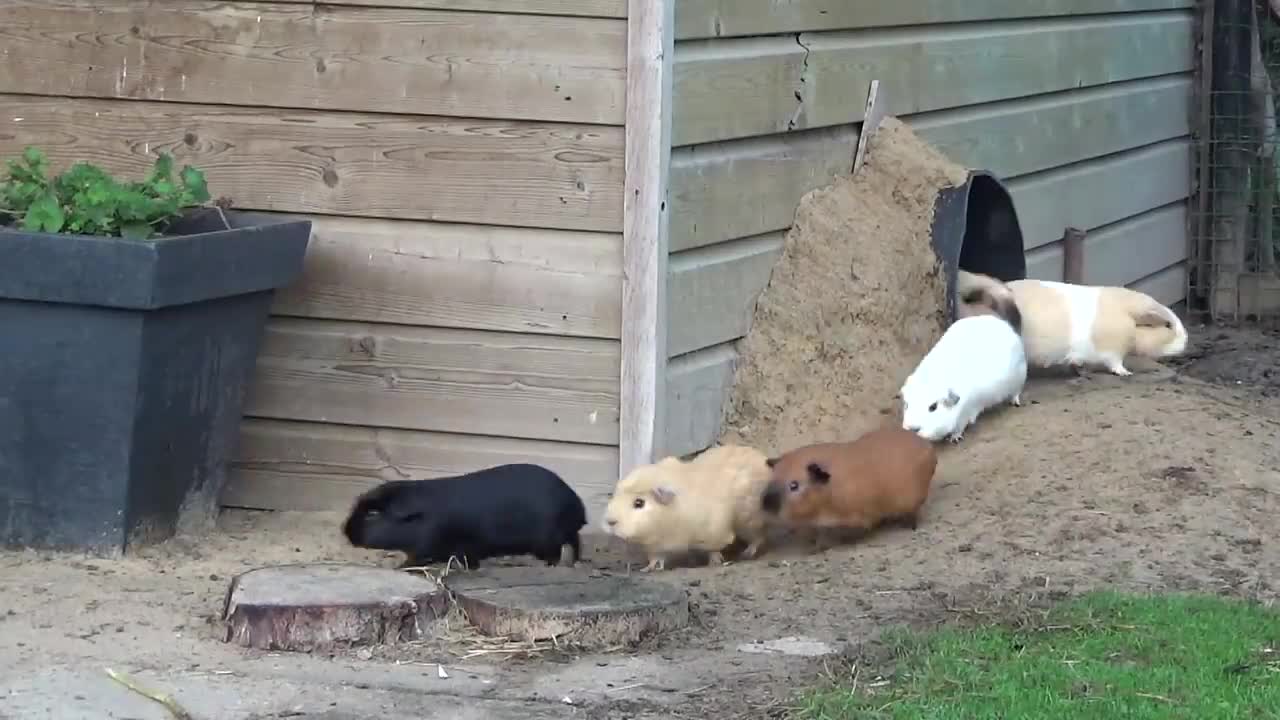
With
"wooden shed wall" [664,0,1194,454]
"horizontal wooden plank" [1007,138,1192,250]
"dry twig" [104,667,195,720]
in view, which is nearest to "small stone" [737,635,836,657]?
"wooden shed wall" [664,0,1194,454]

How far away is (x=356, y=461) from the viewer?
18.5 ft

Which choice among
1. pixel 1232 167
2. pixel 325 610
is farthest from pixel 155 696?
pixel 1232 167

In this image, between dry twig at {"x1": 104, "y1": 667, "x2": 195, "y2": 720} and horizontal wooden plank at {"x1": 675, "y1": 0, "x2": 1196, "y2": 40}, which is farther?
horizontal wooden plank at {"x1": 675, "y1": 0, "x2": 1196, "y2": 40}

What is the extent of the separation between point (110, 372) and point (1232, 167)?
825 centimetres

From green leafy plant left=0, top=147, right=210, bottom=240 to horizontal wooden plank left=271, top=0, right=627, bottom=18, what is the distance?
2.64 ft

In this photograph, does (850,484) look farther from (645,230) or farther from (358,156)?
(358,156)

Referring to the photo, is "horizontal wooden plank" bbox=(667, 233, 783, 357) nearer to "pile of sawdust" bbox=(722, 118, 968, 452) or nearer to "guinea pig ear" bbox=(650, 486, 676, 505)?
"pile of sawdust" bbox=(722, 118, 968, 452)

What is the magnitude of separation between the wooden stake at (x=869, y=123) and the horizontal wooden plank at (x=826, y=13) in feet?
0.87

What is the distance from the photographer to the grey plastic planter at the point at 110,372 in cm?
470

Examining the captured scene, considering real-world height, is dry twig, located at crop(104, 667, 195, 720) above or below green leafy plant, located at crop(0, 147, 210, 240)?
below

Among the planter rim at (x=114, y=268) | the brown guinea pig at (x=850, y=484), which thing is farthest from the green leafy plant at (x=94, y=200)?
the brown guinea pig at (x=850, y=484)

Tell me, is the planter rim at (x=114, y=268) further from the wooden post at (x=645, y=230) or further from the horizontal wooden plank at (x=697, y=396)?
the horizontal wooden plank at (x=697, y=396)

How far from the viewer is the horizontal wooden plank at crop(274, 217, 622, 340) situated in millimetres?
5352

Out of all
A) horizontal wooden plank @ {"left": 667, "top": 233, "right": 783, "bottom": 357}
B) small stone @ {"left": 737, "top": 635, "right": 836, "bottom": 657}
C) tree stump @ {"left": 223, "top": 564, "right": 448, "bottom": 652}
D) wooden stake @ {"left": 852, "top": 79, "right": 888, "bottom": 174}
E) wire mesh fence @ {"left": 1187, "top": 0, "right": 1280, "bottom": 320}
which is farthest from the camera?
wire mesh fence @ {"left": 1187, "top": 0, "right": 1280, "bottom": 320}
